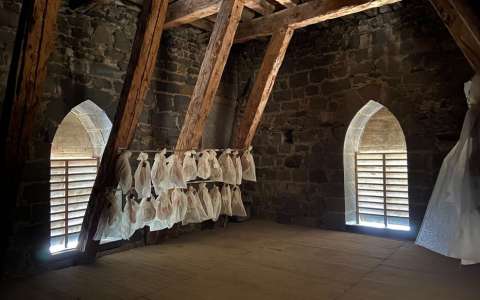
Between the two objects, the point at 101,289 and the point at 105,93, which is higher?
the point at 105,93

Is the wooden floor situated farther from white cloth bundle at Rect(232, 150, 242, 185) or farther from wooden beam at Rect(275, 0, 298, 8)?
wooden beam at Rect(275, 0, 298, 8)

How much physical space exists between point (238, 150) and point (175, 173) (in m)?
0.96

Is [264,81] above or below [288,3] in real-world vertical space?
below

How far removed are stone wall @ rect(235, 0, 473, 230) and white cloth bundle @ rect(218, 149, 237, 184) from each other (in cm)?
109

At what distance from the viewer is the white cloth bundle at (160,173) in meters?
3.21

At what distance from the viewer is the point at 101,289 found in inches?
100

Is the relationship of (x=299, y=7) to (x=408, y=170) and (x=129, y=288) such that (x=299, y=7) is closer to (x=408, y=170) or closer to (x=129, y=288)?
(x=408, y=170)

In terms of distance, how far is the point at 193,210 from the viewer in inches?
138

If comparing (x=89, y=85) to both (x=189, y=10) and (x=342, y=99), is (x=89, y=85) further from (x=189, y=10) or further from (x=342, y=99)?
(x=342, y=99)

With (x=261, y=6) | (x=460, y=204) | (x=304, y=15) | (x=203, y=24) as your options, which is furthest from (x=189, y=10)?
(x=460, y=204)

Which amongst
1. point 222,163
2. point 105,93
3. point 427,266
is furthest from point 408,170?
point 105,93

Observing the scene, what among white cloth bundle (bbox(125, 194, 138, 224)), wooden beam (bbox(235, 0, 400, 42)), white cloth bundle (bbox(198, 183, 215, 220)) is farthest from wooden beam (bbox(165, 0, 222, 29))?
white cloth bundle (bbox(125, 194, 138, 224))

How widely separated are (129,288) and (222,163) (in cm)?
167

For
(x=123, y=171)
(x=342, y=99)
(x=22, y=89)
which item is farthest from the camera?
(x=342, y=99)
